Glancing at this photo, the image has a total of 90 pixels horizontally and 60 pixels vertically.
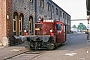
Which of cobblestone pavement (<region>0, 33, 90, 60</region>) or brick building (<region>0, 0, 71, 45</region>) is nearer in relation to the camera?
cobblestone pavement (<region>0, 33, 90, 60</region>)

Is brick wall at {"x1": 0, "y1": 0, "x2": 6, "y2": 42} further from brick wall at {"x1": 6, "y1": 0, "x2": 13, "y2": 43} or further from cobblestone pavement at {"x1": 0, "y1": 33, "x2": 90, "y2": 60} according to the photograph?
cobblestone pavement at {"x1": 0, "y1": 33, "x2": 90, "y2": 60}

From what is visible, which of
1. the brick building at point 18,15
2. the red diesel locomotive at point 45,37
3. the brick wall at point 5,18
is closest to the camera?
the red diesel locomotive at point 45,37

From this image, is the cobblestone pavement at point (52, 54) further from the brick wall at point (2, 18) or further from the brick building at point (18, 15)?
the brick building at point (18, 15)

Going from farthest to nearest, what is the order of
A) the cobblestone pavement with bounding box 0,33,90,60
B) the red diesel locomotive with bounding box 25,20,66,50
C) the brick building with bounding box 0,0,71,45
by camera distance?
the brick building with bounding box 0,0,71,45 < the red diesel locomotive with bounding box 25,20,66,50 < the cobblestone pavement with bounding box 0,33,90,60

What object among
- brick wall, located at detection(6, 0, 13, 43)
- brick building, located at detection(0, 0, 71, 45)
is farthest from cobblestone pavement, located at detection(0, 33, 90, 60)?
brick building, located at detection(0, 0, 71, 45)

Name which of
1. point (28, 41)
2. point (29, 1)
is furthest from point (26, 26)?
point (28, 41)

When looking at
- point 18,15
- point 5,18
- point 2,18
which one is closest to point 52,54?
point 5,18

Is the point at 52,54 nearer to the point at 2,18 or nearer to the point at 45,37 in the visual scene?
the point at 45,37

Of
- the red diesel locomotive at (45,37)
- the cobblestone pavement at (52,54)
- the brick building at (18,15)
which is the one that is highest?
the brick building at (18,15)

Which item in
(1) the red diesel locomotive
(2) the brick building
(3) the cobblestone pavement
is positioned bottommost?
(3) the cobblestone pavement

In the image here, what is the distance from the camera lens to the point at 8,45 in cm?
2245

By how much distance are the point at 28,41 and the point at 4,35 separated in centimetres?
406

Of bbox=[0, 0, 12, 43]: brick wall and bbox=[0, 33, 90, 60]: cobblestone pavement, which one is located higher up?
bbox=[0, 0, 12, 43]: brick wall

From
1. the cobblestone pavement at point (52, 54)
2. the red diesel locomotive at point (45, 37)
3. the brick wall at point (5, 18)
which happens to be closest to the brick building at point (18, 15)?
the brick wall at point (5, 18)
